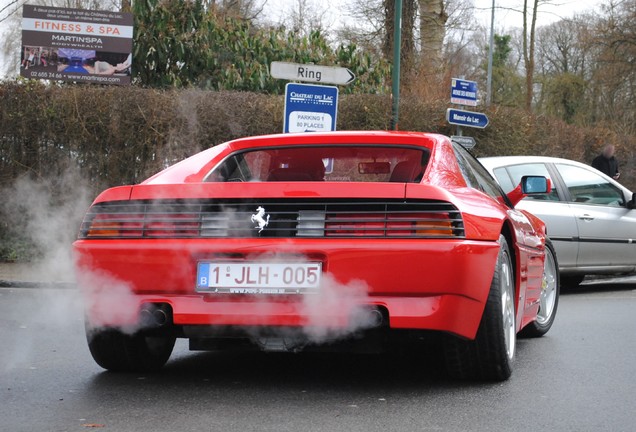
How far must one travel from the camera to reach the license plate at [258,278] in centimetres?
462

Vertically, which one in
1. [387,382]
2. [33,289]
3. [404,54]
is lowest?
[33,289]

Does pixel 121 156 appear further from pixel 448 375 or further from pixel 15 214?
pixel 448 375

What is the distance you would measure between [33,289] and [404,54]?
1572 cm

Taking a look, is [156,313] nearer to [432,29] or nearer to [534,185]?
[534,185]

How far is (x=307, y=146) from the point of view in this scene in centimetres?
563

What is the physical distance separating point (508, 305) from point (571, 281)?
706 cm

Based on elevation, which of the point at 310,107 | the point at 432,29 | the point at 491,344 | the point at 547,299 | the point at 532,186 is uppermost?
the point at 432,29

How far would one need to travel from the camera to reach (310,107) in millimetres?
13672

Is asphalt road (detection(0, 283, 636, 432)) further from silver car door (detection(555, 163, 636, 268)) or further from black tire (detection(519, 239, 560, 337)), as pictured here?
silver car door (detection(555, 163, 636, 268))

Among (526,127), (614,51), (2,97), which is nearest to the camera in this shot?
(2,97)

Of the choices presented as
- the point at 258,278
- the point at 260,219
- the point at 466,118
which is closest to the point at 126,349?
the point at 258,278

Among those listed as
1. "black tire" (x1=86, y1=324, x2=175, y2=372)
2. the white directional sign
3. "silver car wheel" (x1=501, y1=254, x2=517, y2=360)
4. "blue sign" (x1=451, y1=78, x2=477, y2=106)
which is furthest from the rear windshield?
"blue sign" (x1=451, y1=78, x2=477, y2=106)

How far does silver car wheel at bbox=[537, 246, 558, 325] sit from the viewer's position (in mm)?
7434

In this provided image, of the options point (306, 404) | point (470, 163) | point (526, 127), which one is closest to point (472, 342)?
point (306, 404)
